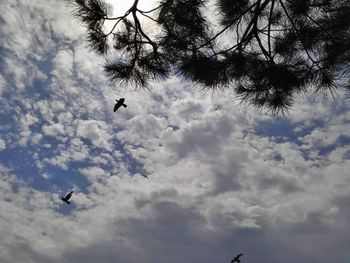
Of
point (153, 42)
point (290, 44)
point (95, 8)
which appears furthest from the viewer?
point (290, 44)

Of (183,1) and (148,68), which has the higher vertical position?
(183,1)

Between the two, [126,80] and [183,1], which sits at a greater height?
[183,1]

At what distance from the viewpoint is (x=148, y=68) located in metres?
7.12

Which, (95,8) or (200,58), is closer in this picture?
(95,8)

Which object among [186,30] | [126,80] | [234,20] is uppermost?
[234,20]

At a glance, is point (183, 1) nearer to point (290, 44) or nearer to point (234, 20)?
point (234, 20)

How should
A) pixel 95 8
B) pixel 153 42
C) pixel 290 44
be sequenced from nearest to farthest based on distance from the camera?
1. pixel 95 8
2. pixel 153 42
3. pixel 290 44

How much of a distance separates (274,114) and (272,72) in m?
0.91

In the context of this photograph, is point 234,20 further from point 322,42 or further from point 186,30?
point 322,42

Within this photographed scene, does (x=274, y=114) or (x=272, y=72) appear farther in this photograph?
(x=274, y=114)

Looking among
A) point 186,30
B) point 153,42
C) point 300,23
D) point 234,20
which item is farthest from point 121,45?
point 300,23

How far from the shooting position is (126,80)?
7086mm

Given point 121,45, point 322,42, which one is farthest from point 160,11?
point 322,42

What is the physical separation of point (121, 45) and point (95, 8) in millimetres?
764
